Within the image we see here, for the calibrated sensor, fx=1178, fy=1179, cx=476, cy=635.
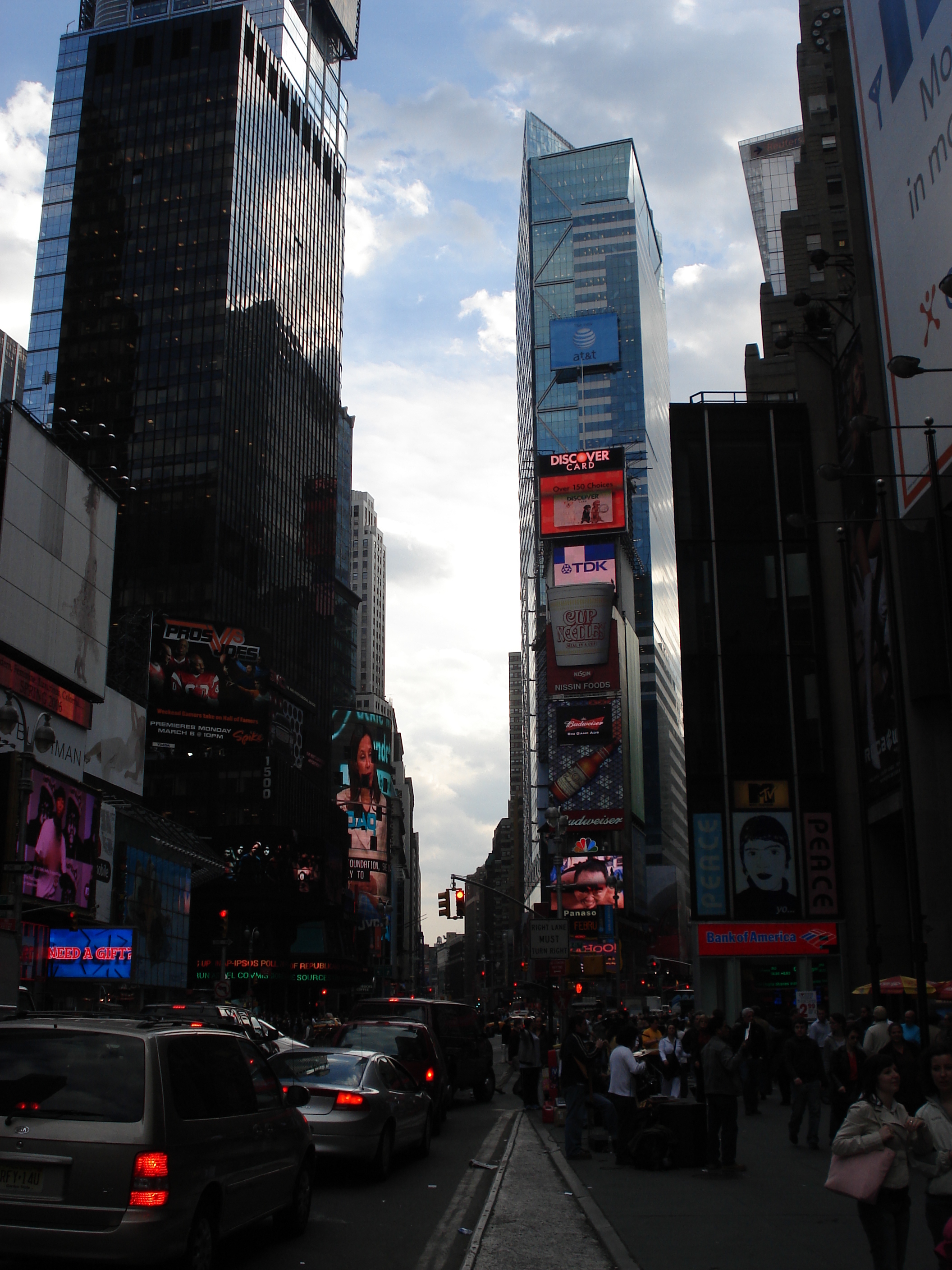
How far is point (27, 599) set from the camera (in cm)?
4422

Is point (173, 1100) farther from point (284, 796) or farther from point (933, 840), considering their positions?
point (284, 796)

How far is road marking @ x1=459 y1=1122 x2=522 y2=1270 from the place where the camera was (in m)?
9.26

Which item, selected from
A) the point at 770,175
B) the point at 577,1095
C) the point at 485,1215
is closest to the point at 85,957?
the point at 577,1095

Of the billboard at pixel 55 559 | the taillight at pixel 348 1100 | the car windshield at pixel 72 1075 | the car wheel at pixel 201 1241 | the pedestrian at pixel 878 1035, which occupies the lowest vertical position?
the car wheel at pixel 201 1241

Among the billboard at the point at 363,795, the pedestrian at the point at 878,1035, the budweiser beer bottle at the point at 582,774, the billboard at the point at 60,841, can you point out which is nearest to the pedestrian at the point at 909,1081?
the pedestrian at the point at 878,1035

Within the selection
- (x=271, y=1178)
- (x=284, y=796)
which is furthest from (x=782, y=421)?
(x=284, y=796)

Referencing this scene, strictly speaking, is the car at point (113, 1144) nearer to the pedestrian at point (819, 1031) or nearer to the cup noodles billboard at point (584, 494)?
the pedestrian at point (819, 1031)

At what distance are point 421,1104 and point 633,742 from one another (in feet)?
436

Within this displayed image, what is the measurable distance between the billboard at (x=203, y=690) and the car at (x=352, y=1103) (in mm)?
61986

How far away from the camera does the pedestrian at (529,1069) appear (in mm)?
25422

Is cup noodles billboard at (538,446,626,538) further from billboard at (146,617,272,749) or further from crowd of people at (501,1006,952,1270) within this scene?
crowd of people at (501,1006,952,1270)

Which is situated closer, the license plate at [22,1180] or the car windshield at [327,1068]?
the license plate at [22,1180]

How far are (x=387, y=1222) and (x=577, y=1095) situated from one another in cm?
548

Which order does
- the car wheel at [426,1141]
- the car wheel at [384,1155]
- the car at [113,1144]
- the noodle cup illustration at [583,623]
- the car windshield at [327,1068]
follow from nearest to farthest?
the car at [113,1144] < the car wheel at [384,1155] < the car windshield at [327,1068] < the car wheel at [426,1141] < the noodle cup illustration at [583,623]
